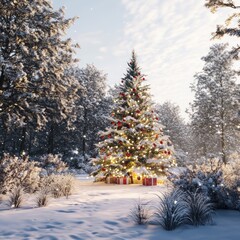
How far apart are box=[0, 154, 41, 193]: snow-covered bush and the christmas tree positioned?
553 cm

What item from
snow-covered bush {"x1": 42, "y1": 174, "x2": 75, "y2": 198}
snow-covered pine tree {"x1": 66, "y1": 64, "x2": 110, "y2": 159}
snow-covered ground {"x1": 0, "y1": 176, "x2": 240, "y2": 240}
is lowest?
snow-covered ground {"x1": 0, "y1": 176, "x2": 240, "y2": 240}

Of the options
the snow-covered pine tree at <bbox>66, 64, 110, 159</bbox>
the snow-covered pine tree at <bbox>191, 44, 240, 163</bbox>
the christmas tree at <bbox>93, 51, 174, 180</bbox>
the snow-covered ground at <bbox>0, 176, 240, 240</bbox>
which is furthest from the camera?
the snow-covered pine tree at <bbox>66, 64, 110, 159</bbox>

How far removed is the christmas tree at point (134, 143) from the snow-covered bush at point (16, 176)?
218 inches

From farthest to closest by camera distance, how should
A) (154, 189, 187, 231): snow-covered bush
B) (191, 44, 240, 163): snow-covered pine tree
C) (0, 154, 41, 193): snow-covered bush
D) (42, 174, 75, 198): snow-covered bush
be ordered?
1. (191, 44, 240, 163): snow-covered pine tree
2. (0, 154, 41, 193): snow-covered bush
3. (42, 174, 75, 198): snow-covered bush
4. (154, 189, 187, 231): snow-covered bush

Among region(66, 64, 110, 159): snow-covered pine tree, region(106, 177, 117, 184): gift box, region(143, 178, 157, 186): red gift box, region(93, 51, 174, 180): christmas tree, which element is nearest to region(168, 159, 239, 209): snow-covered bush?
region(143, 178, 157, 186): red gift box

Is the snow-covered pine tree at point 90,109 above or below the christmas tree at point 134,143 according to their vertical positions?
above

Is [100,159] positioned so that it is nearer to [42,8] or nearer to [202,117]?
[42,8]

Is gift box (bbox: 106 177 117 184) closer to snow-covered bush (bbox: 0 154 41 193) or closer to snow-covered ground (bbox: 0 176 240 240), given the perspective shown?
snow-covered bush (bbox: 0 154 41 193)

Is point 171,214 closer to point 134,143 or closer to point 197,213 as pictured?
point 197,213

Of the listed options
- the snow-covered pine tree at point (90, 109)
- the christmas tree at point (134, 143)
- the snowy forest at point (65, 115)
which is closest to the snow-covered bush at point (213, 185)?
the snowy forest at point (65, 115)

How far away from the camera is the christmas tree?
17.1 metres

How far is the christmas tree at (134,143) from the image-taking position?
17.1m

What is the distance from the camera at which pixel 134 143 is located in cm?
1764

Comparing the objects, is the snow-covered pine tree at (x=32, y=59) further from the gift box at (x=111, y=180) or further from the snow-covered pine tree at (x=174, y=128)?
the snow-covered pine tree at (x=174, y=128)
